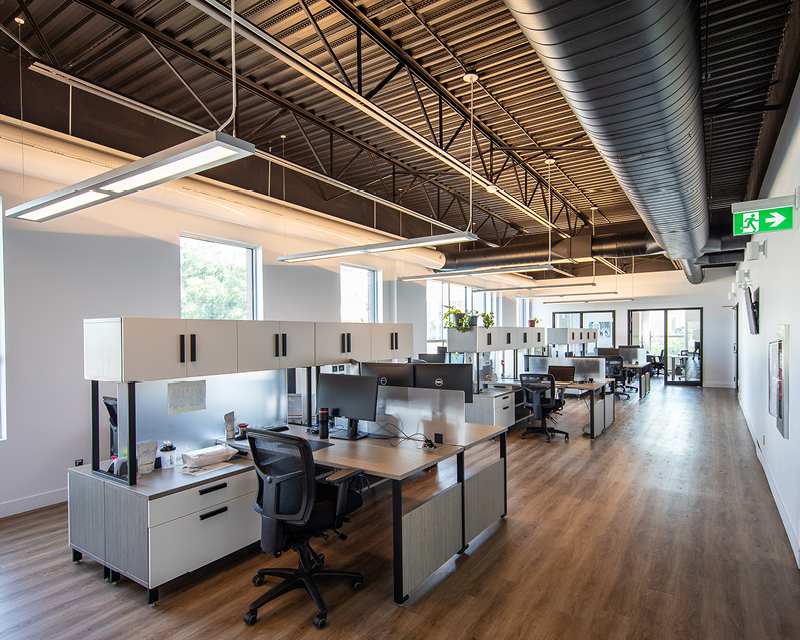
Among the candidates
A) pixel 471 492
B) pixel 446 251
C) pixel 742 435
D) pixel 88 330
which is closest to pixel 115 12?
pixel 88 330

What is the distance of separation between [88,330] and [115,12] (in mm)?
2130

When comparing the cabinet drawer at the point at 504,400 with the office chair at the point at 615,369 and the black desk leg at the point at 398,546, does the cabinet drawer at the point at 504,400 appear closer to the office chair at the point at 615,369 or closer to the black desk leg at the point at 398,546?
the black desk leg at the point at 398,546

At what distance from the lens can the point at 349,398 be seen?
3.95 m

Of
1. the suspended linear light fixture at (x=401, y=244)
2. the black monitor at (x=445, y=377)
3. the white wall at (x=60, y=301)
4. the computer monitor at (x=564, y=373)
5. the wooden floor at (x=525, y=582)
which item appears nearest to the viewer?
the wooden floor at (x=525, y=582)

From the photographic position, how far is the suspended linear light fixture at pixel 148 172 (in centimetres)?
204

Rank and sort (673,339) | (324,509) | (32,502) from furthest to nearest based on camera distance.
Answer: (673,339) < (32,502) < (324,509)

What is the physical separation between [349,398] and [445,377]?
0.84 meters

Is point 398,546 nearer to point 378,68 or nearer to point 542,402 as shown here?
point 378,68

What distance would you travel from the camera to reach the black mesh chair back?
267 centimetres

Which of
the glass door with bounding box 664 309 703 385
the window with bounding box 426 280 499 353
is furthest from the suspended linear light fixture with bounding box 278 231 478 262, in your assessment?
the glass door with bounding box 664 309 703 385

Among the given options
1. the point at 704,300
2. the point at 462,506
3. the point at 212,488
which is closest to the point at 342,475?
the point at 212,488

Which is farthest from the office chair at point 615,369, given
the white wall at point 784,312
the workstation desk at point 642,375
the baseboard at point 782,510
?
the white wall at point 784,312

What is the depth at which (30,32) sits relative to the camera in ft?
12.1

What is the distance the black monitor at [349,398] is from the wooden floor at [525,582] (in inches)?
37.3
